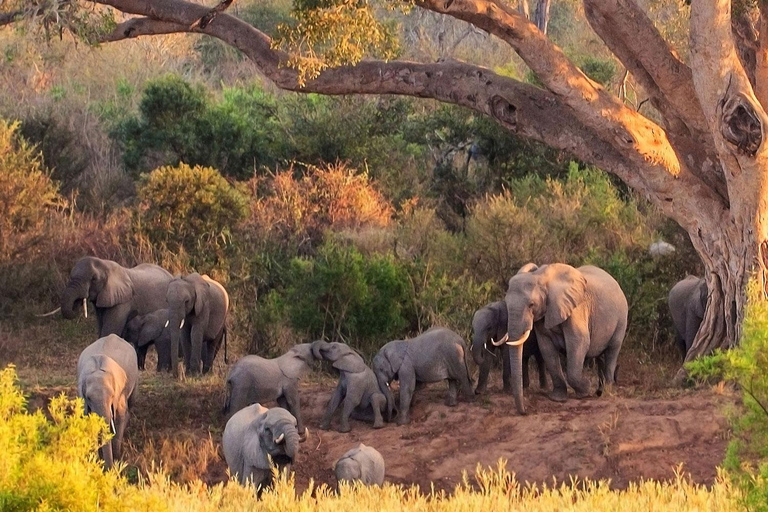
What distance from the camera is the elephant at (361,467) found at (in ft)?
36.0

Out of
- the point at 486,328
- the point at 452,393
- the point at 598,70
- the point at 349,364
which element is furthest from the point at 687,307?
the point at 598,70

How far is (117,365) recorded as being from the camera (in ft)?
39.4

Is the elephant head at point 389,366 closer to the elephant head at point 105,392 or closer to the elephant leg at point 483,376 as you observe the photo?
the elephant leg at point 483,376

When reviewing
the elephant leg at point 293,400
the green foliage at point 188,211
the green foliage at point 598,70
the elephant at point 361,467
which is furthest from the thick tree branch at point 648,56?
the green foliage at point 598,70

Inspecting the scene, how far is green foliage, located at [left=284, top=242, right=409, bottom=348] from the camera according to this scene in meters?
15.5

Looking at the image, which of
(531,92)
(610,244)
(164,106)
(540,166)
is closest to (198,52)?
(164,106)

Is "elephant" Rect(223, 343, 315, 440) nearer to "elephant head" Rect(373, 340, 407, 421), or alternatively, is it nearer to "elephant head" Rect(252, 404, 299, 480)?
"elephant head" Rect(373, 340, 407, 421)

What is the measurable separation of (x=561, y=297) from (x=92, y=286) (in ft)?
16.4

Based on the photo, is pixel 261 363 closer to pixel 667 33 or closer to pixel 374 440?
pixel 374 440

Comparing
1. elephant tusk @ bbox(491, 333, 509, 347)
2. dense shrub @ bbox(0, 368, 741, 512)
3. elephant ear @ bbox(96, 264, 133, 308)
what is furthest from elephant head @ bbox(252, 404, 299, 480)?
elephant ear @ bbox(96, 264, 133, 308)

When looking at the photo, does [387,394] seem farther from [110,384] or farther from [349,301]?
[110,384]

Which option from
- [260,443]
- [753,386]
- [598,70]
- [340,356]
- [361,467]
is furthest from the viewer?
[598,70]

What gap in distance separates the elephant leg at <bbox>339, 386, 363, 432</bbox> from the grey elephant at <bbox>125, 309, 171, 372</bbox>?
258cm

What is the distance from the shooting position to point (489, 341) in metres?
13.6
